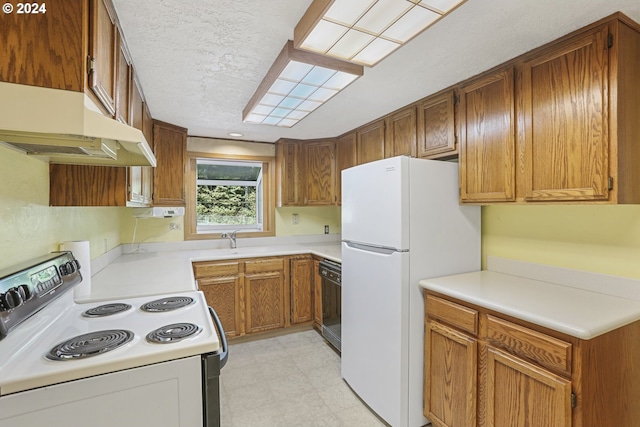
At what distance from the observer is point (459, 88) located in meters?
2.03

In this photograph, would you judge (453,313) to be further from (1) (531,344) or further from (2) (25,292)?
(2) (25,292)

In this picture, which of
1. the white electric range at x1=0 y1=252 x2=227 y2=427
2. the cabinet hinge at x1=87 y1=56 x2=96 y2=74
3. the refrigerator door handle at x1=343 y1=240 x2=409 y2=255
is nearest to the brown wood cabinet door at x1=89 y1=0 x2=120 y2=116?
the cabinet hinge at x1=87 y1=56 x2=96 y2=74

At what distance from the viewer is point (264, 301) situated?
3.16 m

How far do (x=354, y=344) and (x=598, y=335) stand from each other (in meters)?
1.42

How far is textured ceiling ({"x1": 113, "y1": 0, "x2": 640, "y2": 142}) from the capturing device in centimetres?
127

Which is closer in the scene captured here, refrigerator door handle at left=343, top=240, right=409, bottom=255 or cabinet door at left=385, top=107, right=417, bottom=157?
refrigerator door handle at left=343, top=240, right=409, bottom=255

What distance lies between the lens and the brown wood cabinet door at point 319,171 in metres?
3.63

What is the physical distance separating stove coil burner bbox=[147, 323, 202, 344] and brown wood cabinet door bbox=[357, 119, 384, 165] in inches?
84.2

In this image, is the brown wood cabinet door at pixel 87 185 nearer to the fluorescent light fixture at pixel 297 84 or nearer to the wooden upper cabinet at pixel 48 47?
the wooden upper cabinet at pixel 48 47

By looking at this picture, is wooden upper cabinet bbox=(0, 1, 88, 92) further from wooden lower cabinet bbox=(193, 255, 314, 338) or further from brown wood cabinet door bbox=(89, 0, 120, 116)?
wooden lower cabinet bbox=(193, 255, 314, 338)

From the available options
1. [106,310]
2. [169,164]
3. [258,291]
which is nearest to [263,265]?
[258,291]

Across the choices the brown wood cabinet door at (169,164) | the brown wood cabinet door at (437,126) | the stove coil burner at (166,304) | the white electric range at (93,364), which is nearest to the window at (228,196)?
the brown wood cabinet door at (169,164)

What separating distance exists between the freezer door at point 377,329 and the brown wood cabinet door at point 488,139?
654 mm

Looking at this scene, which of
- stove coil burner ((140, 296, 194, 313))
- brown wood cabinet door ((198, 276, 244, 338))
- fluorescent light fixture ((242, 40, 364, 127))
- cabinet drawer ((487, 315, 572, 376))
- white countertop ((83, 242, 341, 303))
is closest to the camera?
cabinet drawer ((487, 315, 572, 376))
